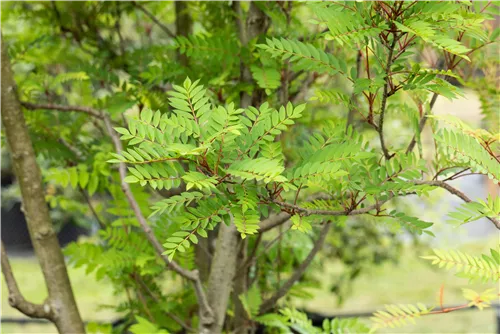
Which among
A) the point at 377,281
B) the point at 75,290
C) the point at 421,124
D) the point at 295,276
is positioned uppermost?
the point at 421,124

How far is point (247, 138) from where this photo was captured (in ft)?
1.99

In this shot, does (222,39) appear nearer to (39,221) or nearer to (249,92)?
(249,92)

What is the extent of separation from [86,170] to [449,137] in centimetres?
76

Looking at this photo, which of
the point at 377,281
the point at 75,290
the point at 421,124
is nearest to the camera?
the point at 421,124

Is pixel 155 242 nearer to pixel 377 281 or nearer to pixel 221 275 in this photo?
pixel 221 275

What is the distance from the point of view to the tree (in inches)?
22.7

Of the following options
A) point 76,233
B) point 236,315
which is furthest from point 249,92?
point 76,233

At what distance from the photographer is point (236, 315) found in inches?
47.1

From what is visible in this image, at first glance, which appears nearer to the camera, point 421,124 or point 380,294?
point 421,124

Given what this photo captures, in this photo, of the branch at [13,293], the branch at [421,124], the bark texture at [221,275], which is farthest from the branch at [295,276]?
the branch at [13,293]

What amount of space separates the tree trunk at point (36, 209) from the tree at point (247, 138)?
4 centimetres

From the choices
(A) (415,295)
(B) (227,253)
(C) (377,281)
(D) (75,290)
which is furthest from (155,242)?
(C) (377,281)

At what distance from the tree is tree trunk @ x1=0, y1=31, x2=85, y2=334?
0.04m

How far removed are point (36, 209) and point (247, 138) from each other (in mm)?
637
